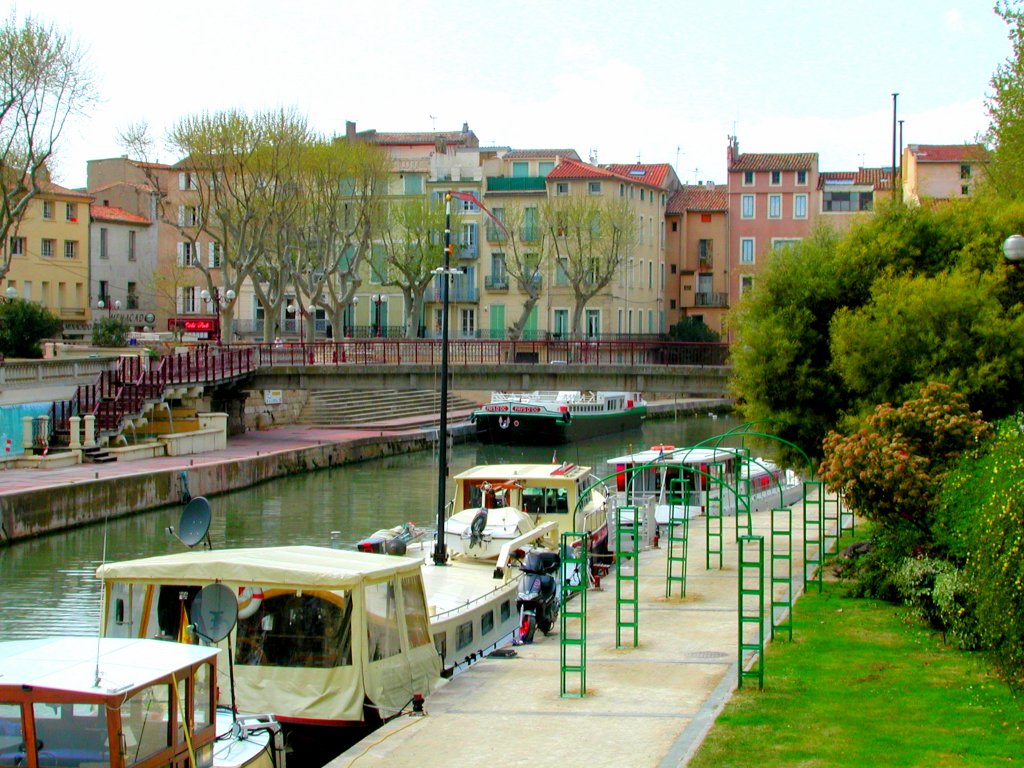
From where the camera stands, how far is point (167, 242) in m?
88.2

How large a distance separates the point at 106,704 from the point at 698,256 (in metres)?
85.9

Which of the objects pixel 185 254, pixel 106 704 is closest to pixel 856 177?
pixel 185 254

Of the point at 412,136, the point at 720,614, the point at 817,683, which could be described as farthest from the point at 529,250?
the point at 817,683

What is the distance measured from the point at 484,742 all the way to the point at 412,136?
85.5 m

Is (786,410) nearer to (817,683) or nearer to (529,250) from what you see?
(817,683)

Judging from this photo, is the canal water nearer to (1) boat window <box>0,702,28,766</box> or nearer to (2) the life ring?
(2) the life ring

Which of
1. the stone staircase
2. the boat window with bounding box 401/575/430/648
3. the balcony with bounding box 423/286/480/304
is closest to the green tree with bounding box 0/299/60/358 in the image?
the stone staircase

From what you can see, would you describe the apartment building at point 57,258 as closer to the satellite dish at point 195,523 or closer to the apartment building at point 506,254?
the apartment building at point 506,254

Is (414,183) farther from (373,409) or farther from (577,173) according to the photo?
(373,409)

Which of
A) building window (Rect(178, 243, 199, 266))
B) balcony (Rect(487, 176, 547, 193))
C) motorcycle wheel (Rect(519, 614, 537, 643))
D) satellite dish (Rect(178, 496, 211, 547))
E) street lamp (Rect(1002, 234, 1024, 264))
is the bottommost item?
motorcycle wheel (Rect(519, 614, 537, 643))

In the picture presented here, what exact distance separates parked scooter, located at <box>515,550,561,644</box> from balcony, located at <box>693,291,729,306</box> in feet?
232

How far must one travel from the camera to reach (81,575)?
1157 inches

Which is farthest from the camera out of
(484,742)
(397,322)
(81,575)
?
(397,322)

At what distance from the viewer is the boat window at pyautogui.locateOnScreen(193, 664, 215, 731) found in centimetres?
1122
